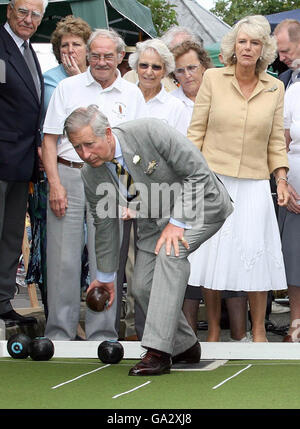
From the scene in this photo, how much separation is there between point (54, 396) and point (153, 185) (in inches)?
54.3

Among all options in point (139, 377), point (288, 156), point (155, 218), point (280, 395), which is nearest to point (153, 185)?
point (155, 218)

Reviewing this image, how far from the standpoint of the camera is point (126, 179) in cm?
557

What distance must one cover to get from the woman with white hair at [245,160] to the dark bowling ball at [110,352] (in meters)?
0.96

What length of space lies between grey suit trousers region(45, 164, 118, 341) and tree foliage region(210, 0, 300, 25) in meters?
22.1

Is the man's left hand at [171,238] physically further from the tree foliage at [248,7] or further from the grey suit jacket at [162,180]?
the tree foliage at [248,7]

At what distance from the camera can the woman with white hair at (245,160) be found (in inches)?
267

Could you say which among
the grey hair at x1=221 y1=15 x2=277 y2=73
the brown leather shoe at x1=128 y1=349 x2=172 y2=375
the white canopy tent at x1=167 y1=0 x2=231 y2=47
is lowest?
the brown leather shoe at x1=128 y1=349 x2=172 y2=375

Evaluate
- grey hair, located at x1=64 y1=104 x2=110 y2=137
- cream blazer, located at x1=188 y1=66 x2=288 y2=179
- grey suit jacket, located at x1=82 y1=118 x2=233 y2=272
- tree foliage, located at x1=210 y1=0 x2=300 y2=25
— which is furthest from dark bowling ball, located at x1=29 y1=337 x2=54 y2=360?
tree foliage, located at x1=210 y1=0 x2=300 y2=25

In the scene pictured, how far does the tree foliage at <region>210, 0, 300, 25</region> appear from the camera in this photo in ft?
98.2

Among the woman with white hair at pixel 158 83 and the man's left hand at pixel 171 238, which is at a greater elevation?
the woman with white hair at pixel 158 83

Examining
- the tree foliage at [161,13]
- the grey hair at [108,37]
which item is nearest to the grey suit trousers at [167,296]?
the grey hair at [108,37]

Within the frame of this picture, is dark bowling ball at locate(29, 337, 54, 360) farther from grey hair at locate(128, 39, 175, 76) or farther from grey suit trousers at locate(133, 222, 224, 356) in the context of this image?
grey hair at locate(128, 39, 175, 76)

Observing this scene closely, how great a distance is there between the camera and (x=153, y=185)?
555 cm

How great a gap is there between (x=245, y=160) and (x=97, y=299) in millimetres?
1619
